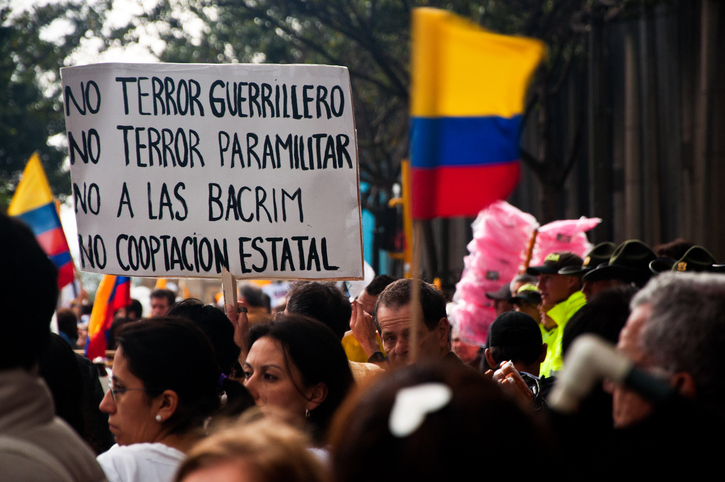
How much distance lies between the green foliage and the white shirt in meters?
20.6

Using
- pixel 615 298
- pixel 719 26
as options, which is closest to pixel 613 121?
pixel 719 26

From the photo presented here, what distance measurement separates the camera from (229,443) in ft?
5.59

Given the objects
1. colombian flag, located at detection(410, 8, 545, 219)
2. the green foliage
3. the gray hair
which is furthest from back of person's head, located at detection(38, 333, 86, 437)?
the green foliage

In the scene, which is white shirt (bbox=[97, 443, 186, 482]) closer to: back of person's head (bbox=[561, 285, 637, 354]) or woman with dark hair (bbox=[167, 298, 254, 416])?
back of person's head (bbox=[561, 285, 637, 354])

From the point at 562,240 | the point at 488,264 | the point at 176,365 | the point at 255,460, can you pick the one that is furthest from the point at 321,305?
the point at 562,240

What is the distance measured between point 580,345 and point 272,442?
65 cm

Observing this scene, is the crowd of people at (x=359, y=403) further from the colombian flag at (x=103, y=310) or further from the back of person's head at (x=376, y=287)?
the colombian flag at (x=103, y=310)

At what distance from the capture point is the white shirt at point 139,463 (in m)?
2.70

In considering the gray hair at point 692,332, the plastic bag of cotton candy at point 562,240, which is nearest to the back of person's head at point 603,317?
A: the gray hair at point 692,332

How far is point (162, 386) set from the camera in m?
3.00

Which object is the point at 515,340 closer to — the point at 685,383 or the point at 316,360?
the point at 316,360

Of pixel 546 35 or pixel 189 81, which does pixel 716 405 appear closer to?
pixel 189 81

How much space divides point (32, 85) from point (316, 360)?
2595cm

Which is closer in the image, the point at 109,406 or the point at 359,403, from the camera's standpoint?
the point at 359,403
